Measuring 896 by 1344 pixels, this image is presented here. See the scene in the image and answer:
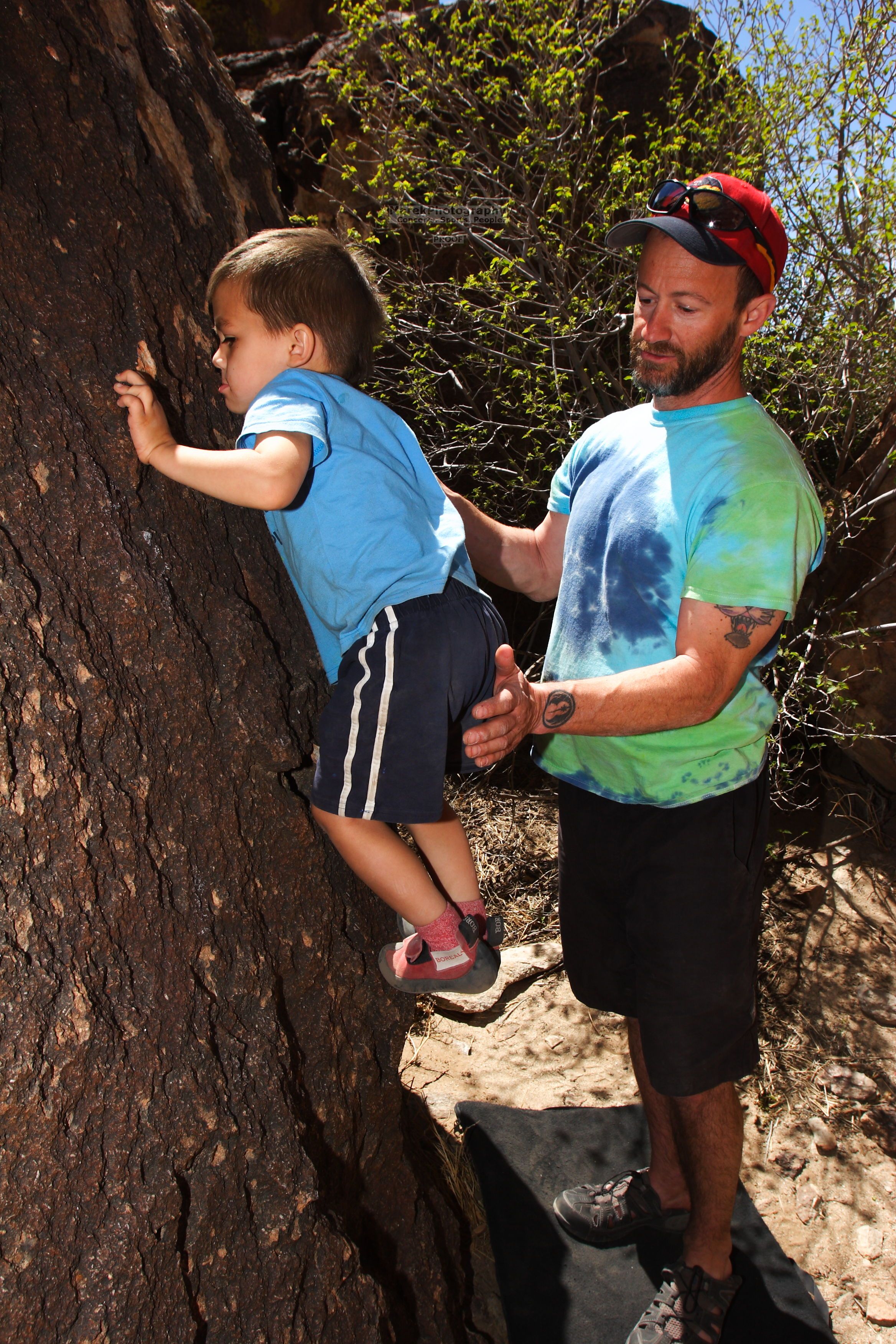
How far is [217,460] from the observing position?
4.81 feet

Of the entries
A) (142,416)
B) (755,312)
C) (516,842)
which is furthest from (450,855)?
(516,842)

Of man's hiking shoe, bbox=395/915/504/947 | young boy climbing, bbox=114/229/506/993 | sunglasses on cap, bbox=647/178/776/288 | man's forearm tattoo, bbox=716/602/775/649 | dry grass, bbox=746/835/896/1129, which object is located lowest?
dry grass, bbox=746/835/896/1129

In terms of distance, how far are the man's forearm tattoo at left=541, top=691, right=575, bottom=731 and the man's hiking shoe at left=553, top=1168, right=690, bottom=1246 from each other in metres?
1.77

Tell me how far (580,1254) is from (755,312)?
2720 millimetres

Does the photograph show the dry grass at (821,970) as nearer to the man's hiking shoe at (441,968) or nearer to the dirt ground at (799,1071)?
the dirt ground at (799,1071)

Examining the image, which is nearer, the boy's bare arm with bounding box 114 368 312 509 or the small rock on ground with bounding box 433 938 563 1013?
the boy's bare arm with bounding box 114 368 312 509

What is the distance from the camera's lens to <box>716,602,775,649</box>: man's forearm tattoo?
6.21 ft

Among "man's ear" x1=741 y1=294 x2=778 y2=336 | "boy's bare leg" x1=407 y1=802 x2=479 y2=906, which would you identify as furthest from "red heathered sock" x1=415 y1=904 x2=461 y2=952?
"man's ear" x1=741 y1=294 x2=778 y2=336

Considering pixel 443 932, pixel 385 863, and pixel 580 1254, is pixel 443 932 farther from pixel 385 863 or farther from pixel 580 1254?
pixel 580 1254

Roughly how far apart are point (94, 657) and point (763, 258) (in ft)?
5.64

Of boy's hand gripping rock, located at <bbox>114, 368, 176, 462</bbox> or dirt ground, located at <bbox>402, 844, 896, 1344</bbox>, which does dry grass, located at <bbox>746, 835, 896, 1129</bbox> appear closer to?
dirt ground, located at <bbox>402, 844, 896, 1344</bbox>

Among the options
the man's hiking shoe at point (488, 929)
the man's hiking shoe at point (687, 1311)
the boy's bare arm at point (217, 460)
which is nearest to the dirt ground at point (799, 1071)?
the man's hiking shoe at point (687, 1311)

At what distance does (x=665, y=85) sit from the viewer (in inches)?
210

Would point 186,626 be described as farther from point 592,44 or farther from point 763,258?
point 592,44
